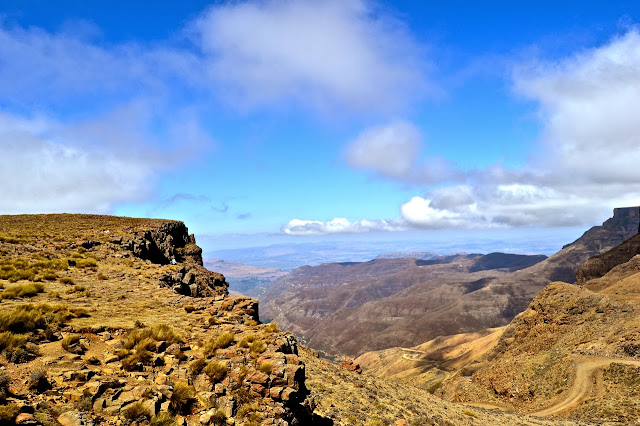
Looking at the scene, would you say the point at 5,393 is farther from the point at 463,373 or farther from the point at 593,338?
the point at 463,373

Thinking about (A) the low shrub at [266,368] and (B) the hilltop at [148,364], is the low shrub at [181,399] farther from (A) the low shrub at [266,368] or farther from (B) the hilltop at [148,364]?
(A) the low shrub at [266,368]

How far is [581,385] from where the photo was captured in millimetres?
44281

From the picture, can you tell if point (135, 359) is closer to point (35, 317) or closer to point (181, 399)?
point (181, 399)

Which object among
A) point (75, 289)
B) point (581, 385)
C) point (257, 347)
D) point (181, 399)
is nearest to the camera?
point (181, 399)

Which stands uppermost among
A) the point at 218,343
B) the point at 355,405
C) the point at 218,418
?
the point at 218,343

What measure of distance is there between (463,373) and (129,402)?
10923cm

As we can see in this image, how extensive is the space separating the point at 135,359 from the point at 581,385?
190 ft

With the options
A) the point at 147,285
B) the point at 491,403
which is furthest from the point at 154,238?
the point at 491,403

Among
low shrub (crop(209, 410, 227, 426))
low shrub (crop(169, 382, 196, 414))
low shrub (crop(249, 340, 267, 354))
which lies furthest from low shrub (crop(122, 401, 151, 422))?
low shrub (crop(249, 340, 267, 354))

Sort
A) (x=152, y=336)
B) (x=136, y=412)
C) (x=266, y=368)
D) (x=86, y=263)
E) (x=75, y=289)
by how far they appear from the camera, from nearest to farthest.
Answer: (x=136, y=412)
(x=266, y=368)
(x=152, y=336)
(x=75, y=289)
(x=86, y=263)

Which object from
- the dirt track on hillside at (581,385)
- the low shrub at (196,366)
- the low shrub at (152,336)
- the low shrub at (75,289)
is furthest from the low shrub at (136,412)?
the dirt track on hillside at (581,385)

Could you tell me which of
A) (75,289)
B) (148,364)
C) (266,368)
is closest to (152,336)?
(148,364)

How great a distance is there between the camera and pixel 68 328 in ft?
39.1

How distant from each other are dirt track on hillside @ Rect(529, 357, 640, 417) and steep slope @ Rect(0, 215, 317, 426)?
46514 millimetres
